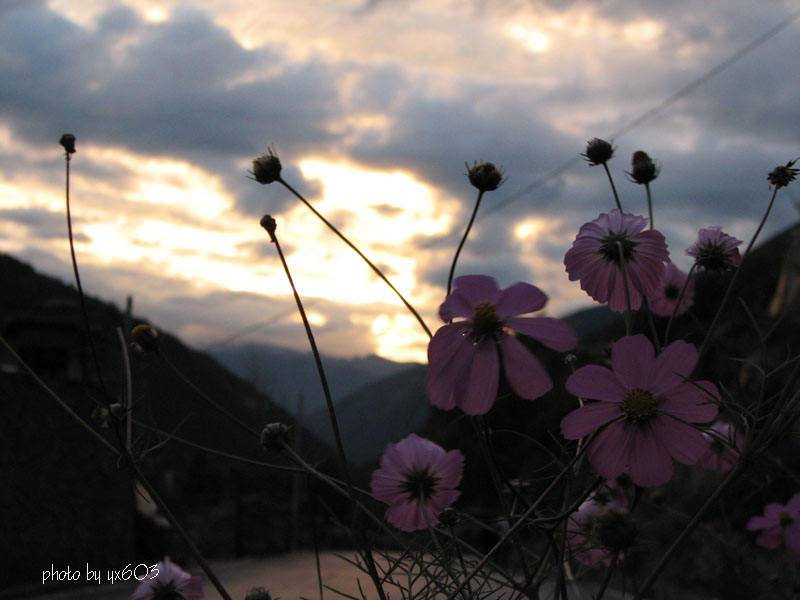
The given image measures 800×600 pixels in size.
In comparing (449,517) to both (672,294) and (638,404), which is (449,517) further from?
(672,294)

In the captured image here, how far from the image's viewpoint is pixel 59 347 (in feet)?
14.0

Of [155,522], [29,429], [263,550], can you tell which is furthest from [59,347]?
[263,550]

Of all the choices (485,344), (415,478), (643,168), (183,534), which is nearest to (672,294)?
(643,168)

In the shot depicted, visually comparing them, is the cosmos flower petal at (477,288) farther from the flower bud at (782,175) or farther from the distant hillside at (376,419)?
the flower bud at (782,175)

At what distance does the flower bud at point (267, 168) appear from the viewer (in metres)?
0.60

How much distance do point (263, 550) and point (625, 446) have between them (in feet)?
23.7

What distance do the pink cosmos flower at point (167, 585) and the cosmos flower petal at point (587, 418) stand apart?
320 millimetres

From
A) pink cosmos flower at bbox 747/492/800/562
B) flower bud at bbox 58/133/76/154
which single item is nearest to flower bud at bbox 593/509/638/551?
flower bud at bbox 58/133/76/154

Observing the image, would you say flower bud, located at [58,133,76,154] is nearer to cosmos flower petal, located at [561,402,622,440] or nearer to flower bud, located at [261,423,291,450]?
flower bud, located at [261,423,291,450]

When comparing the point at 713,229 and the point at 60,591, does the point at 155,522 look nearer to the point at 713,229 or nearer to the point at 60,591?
the point at 60,591

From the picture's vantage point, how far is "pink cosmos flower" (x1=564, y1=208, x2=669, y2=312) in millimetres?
501

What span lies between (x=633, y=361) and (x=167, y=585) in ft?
1.31

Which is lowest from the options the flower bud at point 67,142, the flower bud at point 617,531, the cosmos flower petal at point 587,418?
the flower bud at point 617,531

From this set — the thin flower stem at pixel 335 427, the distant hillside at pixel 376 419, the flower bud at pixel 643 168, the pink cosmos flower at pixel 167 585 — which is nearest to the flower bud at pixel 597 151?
the flower bud at pixel 643 168
